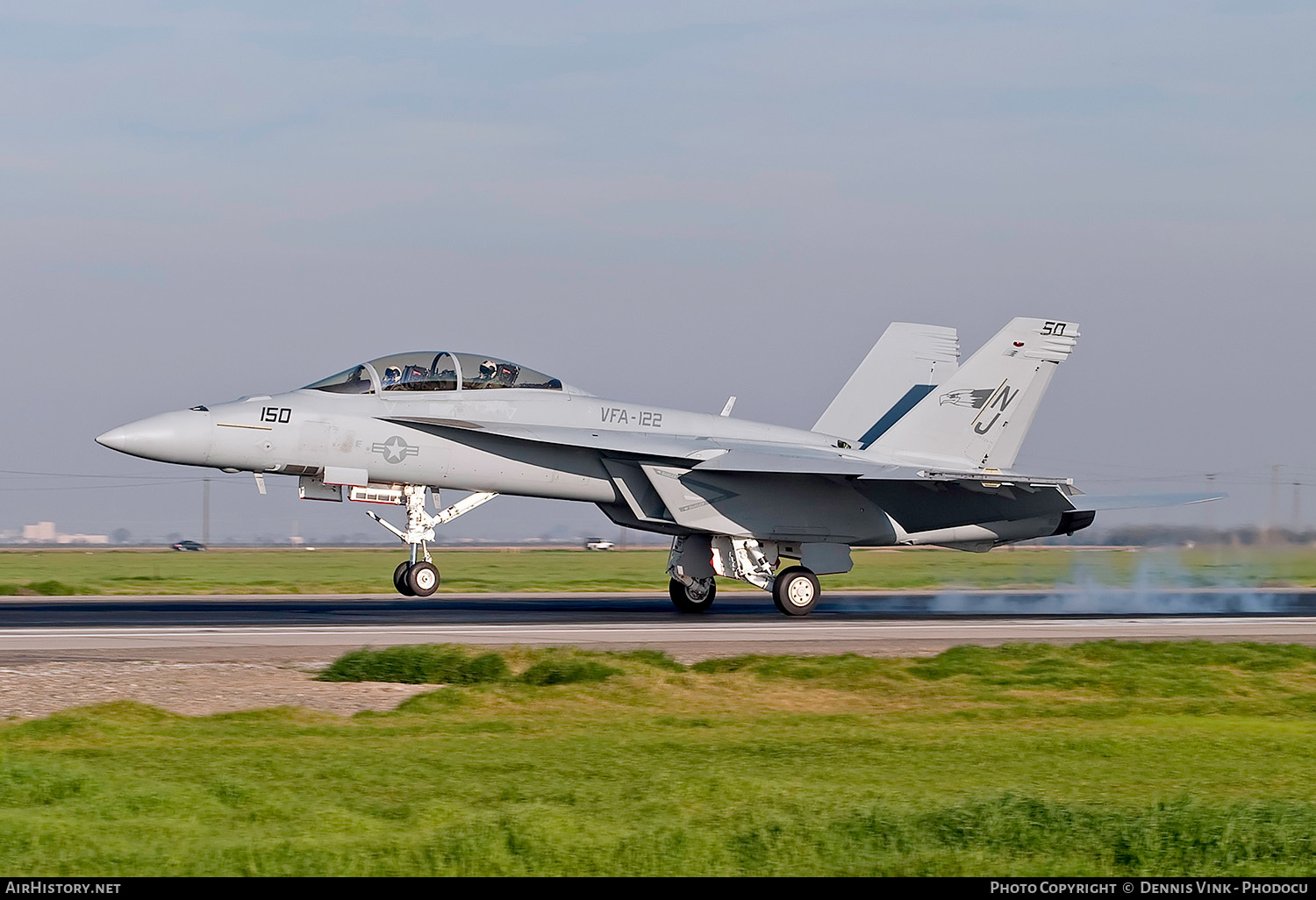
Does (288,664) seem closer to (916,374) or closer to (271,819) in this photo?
(271,819)

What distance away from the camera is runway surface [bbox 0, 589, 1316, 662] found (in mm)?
14742

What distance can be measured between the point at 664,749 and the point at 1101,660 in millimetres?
7012

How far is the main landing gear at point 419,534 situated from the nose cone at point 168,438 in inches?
113

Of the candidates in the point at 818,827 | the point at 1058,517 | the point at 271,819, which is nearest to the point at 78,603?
the point at 1058,517

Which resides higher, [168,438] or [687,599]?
[168,438]

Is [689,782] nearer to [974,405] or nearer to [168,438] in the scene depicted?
[168,438]

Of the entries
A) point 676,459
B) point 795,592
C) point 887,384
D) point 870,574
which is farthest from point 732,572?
point 870,574

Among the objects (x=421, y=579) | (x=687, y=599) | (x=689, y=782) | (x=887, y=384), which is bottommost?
(x=689, y=782)

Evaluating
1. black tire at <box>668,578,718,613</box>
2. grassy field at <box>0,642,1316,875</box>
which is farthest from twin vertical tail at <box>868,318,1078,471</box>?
grassy field at <box>0,642,1316,875</box>

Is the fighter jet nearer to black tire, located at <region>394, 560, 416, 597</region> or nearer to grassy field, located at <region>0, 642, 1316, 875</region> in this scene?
black tire, located at <region>394, 560, 416, 597</region>

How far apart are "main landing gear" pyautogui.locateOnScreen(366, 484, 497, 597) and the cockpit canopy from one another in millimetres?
1585

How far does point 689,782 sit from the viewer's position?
677 cm

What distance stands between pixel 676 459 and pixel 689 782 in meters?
13.5

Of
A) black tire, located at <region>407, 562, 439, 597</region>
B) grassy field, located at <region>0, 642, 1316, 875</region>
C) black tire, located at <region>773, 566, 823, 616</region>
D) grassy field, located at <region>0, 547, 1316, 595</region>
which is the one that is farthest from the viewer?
grassy field, located at <region>0, 547, 1316, 595</region>
